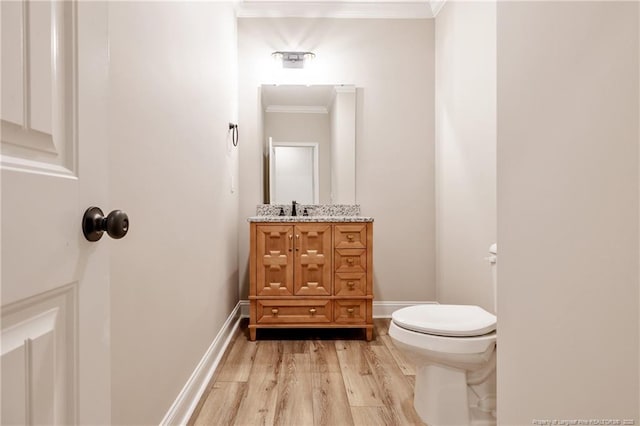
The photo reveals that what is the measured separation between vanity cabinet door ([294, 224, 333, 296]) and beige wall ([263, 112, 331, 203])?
2.03ft

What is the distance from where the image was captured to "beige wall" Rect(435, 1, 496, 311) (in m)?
2.30

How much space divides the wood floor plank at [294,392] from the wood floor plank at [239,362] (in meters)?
0.21

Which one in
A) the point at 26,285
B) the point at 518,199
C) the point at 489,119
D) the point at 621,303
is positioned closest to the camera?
the point at 26,285

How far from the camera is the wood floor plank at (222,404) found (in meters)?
1.65

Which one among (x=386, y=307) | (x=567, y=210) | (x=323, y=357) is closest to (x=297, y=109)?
(x=386, y=307)

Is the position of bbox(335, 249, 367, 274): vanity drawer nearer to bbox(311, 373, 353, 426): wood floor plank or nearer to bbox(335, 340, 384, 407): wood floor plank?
bbox(335, 340, 384, 407): wood floor plank

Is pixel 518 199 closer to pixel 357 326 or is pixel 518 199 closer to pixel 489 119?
pixel 489 119

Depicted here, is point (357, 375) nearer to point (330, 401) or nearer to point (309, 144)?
point (330, 401)

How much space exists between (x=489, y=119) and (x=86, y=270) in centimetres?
227

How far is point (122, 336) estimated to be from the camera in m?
1.08

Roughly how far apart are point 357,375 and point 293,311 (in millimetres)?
745

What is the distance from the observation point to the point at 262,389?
6.38 ft

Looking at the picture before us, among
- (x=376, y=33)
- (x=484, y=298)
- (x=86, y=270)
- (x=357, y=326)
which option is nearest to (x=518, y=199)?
(x=86, y=270)

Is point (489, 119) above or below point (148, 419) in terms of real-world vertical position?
above
